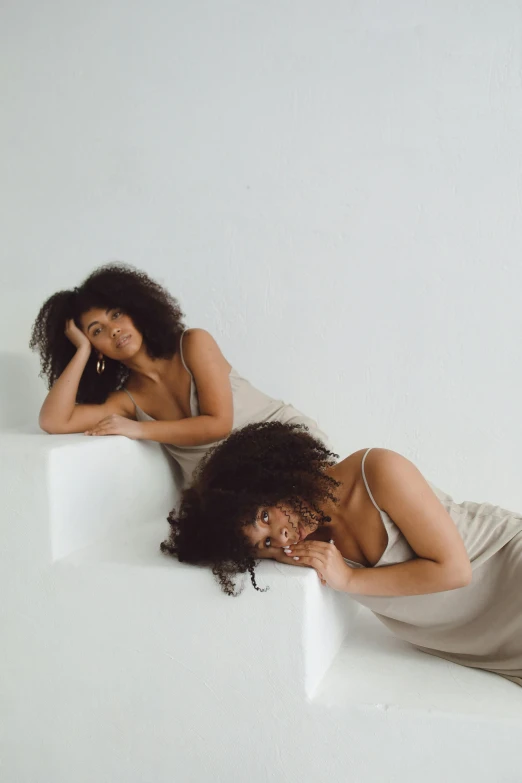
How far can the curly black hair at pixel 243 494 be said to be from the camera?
1759mm

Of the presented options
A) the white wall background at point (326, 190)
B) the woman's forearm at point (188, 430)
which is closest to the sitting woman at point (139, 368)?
the woman's forearm at point (188, 430)

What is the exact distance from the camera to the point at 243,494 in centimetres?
177

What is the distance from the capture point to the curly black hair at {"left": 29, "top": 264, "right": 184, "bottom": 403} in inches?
100

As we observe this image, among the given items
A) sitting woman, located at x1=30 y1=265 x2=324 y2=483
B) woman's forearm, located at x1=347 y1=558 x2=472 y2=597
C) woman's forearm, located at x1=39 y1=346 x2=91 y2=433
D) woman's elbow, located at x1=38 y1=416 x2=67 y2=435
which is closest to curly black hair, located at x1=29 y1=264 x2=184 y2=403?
sitting woman, located at x1=30 y1=265 x2=324 y2=483

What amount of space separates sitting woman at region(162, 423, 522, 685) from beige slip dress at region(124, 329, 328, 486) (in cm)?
52

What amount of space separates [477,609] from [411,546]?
28 cm

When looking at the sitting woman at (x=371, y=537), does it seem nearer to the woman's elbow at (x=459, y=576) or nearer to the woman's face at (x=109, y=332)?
the woman's elbow at (x=459, y=576)

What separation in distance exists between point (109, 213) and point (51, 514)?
5.89ft

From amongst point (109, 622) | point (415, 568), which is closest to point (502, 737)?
point (415, 568)

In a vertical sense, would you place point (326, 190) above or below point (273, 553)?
above

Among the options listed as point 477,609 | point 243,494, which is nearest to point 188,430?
point 243,494

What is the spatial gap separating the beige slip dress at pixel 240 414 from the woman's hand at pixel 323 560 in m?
0.73

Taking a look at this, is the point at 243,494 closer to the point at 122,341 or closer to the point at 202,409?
the point at 202,409

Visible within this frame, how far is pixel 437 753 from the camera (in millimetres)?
1676
